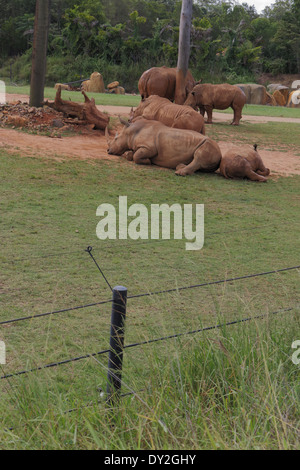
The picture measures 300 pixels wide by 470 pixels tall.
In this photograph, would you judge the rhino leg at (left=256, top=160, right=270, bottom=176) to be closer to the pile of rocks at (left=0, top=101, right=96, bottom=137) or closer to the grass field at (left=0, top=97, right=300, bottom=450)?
the grass field at (left=0, top=97, right=300, bottom=450)

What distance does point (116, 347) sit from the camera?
2947 millimetres

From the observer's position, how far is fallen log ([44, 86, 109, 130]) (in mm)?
12453

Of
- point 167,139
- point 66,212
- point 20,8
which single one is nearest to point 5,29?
point 20,8

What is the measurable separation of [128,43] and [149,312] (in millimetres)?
33988

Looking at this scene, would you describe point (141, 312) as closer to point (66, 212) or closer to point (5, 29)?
point (66, 212)

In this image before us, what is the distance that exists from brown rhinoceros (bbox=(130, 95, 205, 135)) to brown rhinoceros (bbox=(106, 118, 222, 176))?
3.95 ft

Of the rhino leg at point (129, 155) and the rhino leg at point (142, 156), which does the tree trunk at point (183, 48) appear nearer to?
the rhino leg at point (129, 155)

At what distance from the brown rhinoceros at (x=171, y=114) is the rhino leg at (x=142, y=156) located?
144 centimetres

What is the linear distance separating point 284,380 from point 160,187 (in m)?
6.17

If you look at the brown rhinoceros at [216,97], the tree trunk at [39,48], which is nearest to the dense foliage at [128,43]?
the brown rhinoceros at [216,97]

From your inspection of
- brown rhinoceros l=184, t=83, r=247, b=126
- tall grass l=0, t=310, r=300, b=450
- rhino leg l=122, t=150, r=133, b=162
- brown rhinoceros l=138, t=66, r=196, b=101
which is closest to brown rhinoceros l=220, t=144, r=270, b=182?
rhino leg l=122, t=150, r=133, b=162

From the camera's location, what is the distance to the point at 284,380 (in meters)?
2.96
